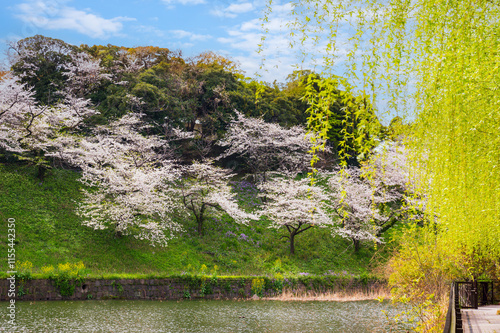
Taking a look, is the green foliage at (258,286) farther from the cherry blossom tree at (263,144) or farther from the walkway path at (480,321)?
the cherry blossom tree at (263,144)

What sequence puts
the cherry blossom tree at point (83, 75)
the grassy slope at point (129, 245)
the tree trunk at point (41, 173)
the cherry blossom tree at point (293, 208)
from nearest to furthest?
the grassy slope at point (129, 245) < the tree trunk at point (41, 173) < the cherry blossom tree at point (293, 208) < the cherry blossom tree at point (83, 75)

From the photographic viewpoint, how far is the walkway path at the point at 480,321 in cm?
751

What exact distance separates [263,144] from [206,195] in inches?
306

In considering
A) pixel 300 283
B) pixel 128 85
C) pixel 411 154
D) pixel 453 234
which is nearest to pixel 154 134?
pixel 128 85

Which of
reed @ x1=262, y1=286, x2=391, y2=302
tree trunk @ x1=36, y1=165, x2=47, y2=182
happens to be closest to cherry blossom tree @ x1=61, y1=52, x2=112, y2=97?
tree trunk @ x1=36, y1=165, x2=47, y2=182

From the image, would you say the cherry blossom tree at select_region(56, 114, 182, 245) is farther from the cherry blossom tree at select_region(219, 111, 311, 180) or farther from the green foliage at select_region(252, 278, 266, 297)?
the cherry blossom tree at select_region(219, 111, 311, 180)

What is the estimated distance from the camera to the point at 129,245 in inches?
741

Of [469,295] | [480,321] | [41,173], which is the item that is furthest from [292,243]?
[41,173]

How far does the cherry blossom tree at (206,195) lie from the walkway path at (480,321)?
13.2 metres

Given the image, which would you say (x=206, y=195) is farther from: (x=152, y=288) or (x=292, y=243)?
(x=152, y=288)

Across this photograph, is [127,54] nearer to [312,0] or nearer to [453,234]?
[453,234]

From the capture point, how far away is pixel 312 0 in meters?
3.16

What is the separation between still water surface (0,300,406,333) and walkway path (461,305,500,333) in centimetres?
207

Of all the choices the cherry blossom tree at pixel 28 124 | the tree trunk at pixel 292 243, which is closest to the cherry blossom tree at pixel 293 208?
the tree trunk at pixel 292 243
